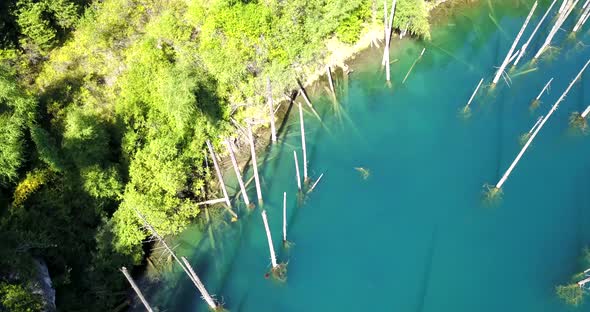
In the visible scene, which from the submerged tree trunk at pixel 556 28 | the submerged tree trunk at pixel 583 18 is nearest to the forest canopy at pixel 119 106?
the submerged tree trunk at pixel 556 28

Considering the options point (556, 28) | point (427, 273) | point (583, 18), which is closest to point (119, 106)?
point (427, 273)

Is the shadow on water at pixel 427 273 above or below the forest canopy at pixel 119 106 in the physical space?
below

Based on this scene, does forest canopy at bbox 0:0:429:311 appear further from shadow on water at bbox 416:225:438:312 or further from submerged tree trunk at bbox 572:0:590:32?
shadow on water at bbox 416:225:438:312

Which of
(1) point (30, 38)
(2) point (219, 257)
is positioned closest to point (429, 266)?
(2) point (219, 257)

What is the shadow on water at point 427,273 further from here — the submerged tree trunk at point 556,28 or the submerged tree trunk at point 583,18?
the submerged tree trunk at point 583,18

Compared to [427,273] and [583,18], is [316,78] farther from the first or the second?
[583,18]

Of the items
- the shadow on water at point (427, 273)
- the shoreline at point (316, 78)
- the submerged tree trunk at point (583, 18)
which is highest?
the submerged tree trunk at point (583, 18)

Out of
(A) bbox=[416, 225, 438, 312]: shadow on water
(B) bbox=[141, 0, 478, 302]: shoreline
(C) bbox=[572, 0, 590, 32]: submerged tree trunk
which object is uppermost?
(C) bbox=[572, 0, 590, 32]: submerged tree trunk

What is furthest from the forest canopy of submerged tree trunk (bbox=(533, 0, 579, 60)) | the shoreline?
submerged tree trunk (bbox=(533, 0, 579, 60))

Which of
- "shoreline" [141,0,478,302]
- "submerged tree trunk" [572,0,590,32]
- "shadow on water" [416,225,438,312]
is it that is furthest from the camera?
"submerged tree trunk" [572,0,590,32]
